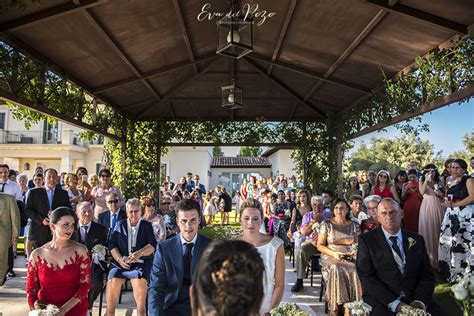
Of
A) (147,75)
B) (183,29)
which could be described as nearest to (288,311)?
(183,29)

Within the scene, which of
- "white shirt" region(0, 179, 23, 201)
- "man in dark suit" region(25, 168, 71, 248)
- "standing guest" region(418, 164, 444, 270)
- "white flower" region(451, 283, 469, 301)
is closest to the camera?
"white flower" region(451, 283, 469, 301)

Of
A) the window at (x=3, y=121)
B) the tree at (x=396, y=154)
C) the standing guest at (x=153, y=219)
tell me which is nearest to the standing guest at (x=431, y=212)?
the standing guest at (x=153, y=219)

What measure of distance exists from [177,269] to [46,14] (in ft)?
12.4

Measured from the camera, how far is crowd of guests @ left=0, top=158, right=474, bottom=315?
2850 millimetres

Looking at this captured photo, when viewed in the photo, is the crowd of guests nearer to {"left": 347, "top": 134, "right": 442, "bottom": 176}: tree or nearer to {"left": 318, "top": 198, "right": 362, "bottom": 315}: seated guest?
{"left": 318, "top": 198, "right": 362, "bottom": 315}: seated guest

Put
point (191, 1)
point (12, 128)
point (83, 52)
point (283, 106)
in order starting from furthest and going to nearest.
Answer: point (12, 128) → point (283, 106) → point (83, 52) → point (191, 1)

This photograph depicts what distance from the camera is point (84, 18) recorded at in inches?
213

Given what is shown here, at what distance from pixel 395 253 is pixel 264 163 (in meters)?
27.7

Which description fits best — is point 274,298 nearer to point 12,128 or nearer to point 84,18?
point 84,18

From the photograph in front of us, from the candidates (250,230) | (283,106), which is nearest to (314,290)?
(250,230)

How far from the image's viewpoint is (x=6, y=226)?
5336 millimetres

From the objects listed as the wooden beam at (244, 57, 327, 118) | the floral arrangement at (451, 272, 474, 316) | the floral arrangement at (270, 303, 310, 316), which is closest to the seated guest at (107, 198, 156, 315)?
the floral arrangement at (270, 303, 310, 316)

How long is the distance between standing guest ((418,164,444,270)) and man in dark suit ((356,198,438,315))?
351 centimetres

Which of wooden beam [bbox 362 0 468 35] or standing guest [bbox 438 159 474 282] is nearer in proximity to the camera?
wooden beam [bbox 362 0 468 35]
